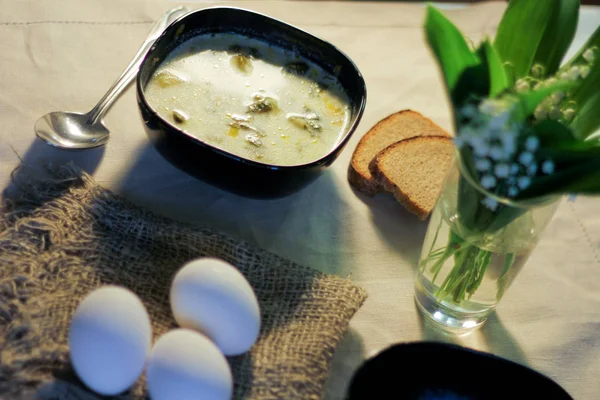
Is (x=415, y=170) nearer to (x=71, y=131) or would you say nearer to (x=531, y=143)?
→ (x=531, y=143)

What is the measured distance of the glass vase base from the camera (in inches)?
33.5

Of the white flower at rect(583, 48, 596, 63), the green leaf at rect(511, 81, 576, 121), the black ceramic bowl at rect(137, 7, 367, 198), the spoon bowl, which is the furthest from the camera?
the spoon bowl

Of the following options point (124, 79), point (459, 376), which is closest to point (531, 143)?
point (459, 376)

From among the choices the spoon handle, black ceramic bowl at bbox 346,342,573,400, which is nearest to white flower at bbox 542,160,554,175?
black ceramic bowl at bbox 346,342,573,400

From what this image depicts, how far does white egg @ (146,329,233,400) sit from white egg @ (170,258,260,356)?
33 millimetres

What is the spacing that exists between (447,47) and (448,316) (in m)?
0.41

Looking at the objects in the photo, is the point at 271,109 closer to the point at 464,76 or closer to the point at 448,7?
the point at 464,76

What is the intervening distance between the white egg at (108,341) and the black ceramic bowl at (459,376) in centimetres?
29

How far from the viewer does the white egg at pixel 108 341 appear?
0.62 meters

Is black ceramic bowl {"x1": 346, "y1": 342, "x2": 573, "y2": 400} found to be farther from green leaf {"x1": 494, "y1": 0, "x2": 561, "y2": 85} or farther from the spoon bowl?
the spoon bowl

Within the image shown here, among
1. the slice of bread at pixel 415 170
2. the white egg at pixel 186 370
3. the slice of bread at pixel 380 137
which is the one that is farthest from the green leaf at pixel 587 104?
the white egg at pixel 186 370

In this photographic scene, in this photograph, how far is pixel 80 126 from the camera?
0.97 metres

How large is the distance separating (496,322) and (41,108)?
0.80 meters

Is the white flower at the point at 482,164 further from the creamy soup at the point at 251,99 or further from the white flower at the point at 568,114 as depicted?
the creamy soup at the point at 251,99
